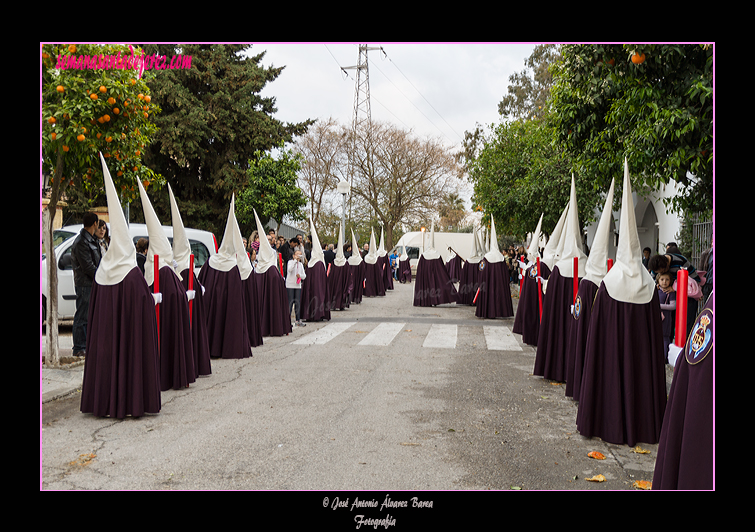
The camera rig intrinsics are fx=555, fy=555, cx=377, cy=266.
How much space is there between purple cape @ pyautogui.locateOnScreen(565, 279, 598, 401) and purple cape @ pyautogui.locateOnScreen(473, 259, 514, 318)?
844 centimetres

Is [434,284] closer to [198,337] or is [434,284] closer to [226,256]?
[226,256]

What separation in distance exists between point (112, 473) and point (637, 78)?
6.33 metres

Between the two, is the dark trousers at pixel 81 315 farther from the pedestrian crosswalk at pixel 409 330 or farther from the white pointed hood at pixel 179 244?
the pedestrian crosswalk at pixel 409 330

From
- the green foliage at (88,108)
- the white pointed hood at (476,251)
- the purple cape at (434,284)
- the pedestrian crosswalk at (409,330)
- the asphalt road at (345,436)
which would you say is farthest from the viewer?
the purple cape at (434,284)

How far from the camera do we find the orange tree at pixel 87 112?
680 centimetres

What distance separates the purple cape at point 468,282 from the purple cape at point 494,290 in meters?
3.18

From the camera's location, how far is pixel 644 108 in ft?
21.2

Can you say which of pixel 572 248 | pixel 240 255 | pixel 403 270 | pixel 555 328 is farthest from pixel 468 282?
pixel 403 270

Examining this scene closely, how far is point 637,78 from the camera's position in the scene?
6055 mm

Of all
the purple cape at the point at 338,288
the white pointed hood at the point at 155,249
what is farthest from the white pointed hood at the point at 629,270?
the purple cape at the point at 338,288

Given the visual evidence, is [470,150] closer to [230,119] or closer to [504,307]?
[230,119]

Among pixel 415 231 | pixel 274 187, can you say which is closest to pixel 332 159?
pixel 415 231

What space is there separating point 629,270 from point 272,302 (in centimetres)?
771

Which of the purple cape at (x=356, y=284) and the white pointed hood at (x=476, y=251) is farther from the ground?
the white pointed hood at (x=476, y=251)
